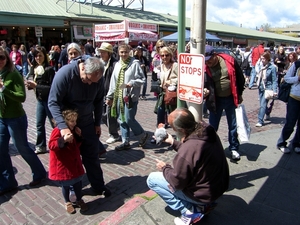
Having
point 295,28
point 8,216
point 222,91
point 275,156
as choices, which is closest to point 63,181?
point 8,216

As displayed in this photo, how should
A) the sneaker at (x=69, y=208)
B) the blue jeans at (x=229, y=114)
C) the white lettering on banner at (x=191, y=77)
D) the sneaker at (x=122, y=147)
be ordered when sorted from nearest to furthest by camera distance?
the white lettering on banner at (x=191, y=77) → the sneaker at (x=69, y=208) → the blue jeans at (x=229, y=114) → the sneaker at (x=122, y=147)

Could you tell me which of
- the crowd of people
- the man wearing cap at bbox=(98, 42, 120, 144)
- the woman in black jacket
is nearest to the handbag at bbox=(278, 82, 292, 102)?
the crowd of people

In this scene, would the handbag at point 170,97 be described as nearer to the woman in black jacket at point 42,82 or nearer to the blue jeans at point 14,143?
the woman in black jacket at point 42,82

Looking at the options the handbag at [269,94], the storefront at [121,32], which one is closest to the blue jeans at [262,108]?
the handbag at [269,94]

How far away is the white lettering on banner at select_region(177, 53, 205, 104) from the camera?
276 cm

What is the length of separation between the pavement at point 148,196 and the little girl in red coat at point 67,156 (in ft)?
1.55

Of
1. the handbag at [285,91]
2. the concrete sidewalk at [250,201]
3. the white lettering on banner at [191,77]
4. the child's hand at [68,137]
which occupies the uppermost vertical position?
the white lettering on banner at [191,77]

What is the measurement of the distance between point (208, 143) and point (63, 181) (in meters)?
1.62

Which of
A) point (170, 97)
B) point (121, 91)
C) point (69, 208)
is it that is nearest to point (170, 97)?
point (170, 97)

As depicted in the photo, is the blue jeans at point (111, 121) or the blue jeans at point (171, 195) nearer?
the blue jeans at point (171, 195)

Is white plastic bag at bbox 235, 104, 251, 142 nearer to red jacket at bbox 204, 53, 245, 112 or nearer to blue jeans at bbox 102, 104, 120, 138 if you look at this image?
red jacket at bbox 204, 53, 245, 112

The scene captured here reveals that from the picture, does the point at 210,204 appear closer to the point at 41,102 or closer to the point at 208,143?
the point at 208,143

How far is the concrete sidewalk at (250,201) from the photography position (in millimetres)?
2850

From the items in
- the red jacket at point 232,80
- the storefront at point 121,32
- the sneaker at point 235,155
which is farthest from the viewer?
the storefront at point 121,32
